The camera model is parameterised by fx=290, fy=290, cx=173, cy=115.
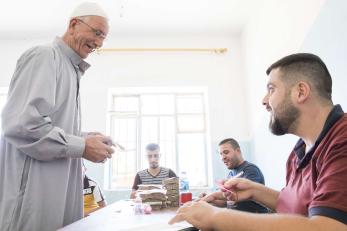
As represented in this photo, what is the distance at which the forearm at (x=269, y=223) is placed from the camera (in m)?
0.70

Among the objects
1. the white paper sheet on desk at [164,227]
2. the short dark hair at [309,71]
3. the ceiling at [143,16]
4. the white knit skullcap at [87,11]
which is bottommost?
the white paper sheet on desk at [164,227]

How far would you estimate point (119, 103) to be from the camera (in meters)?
5.05

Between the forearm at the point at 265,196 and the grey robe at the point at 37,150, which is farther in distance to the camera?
the forearm at the point at 265,196

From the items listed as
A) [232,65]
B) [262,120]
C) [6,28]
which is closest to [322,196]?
[262,120]

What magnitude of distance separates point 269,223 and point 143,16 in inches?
158

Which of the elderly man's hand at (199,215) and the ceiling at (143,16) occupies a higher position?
the ceiling at (143,16)

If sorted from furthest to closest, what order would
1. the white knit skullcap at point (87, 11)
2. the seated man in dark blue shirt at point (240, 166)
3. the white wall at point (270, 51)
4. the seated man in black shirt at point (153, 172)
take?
1. the seated man in black shirt at point (153, 172)
2. the white wall at point (270, 51)
3. the seated man in dark blue shirt at point (240, 166)
4. the white knit skullcap at point (87, 11)

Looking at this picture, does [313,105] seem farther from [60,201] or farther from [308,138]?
[60,201]

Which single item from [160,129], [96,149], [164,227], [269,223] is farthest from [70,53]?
[160,129]

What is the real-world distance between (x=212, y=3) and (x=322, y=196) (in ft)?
12.2

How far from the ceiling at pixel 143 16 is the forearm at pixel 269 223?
3.62 metres

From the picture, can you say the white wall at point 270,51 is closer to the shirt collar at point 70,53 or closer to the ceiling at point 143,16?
the ceiling at point 143,16

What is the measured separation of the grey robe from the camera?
3.43 feet

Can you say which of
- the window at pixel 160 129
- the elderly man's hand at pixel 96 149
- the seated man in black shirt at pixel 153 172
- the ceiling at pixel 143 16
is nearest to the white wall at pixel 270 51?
the ceiling at pixel 143 16
